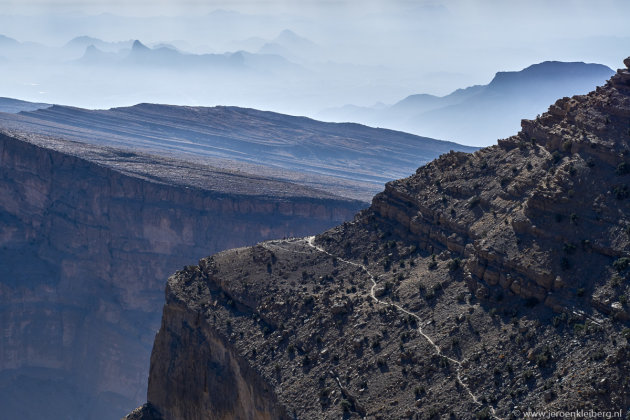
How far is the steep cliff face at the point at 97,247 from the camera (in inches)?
3622

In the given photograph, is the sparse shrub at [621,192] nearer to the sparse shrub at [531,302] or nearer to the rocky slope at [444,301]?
the rocky slope at [444,301]

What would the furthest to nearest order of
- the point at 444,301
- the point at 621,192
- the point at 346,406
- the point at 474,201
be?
the point at 474,201 → the point at 444,301 → the point at 621,192 → the point at 346,406

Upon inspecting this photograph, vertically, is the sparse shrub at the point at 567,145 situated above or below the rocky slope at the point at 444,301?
above

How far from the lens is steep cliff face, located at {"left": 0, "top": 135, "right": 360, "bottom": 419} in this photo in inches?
3622

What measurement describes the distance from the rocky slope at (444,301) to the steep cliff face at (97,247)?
4868 cm

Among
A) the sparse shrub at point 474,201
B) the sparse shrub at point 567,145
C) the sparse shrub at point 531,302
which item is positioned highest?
the sparse shrub at point 567,145

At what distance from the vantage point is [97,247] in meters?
97.1

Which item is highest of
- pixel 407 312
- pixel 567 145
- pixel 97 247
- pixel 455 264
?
pixel 567 145

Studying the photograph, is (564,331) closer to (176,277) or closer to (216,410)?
(216,410)

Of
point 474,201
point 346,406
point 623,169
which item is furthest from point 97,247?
point 623,169

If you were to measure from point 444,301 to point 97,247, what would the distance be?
2663 inches

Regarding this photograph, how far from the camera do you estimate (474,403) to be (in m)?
29.6

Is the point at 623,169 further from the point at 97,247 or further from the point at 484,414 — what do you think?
the point at 97,247

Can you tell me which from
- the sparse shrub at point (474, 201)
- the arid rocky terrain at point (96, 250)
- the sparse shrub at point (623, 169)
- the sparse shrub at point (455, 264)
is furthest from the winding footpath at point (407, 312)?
the arid rocky terrain at point (96, 250)
